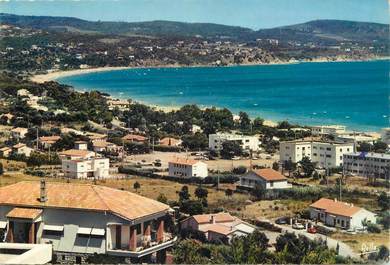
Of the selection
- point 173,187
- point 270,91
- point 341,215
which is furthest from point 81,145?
point 270,91

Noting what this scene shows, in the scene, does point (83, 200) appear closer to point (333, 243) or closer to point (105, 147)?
point (333, 243)

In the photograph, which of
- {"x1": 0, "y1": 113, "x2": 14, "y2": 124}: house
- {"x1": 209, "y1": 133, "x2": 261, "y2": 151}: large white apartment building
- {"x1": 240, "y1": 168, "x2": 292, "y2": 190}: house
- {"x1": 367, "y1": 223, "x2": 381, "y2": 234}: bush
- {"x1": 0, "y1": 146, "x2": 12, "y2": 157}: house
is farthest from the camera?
{"x1": 0, "y1": 113, "x2": 14, "y2": 124}: house

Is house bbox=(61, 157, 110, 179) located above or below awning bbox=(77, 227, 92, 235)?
below

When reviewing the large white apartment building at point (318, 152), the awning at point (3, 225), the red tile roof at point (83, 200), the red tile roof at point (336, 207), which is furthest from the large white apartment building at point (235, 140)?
the awning at point (3, 225)

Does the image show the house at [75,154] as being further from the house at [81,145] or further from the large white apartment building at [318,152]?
the large white apartment building at [318,152]

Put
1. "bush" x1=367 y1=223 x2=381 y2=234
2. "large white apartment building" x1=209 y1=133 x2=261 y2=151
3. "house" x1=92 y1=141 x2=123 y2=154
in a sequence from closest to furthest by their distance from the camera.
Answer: "bush" x1=367 y1=223 x2=381 y2=234 < "house" x1=92 y1=141 x2=123 y2=154 < "large white apartment building" x1=209 y1=133 x2=261 y2=151

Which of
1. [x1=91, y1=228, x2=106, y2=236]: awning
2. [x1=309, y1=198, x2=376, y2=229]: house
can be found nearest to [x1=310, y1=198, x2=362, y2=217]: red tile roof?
[x1=309, y1=198, x2=376, y2=229]: house

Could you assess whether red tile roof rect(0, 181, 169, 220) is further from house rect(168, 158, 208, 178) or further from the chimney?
house rect(168, 158, 208, 178)
